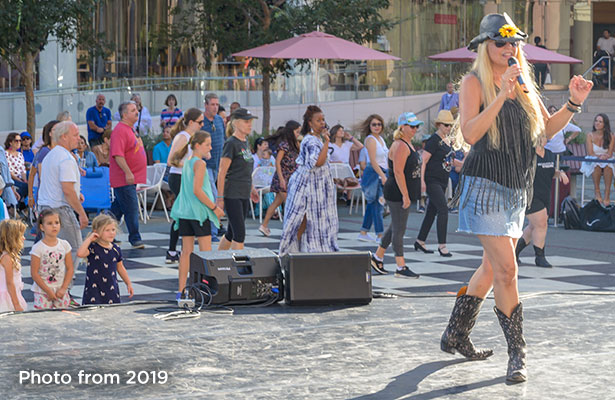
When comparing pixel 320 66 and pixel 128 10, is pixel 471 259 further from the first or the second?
pixel 128 10

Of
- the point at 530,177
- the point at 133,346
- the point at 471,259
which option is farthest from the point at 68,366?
the point at 471,259

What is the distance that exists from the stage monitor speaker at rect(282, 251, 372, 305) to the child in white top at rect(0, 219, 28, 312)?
189 centimetres

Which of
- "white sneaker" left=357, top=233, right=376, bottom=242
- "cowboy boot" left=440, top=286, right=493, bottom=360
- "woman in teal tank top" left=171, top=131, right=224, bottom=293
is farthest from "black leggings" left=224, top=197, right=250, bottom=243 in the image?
"cowboy boot" left=440, top=286, right=493, bottom=360

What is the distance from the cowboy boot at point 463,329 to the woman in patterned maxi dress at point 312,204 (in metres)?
4.03

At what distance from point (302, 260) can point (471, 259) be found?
5283 mm

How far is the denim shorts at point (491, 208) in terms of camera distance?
593 cm

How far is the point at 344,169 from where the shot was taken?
17.4 meters

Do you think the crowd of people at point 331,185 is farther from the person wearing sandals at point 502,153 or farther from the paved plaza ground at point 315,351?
the paved plaza ground at point 315,351

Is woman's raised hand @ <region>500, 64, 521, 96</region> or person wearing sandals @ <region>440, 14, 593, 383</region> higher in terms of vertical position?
woman's raised hand @ <region>500, 64, 521, 96</region>

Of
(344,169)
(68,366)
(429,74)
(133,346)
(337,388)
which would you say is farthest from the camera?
(429,74)

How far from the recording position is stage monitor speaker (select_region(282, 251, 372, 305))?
309 inches

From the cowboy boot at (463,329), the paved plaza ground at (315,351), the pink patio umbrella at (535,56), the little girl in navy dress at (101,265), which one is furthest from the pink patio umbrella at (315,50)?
the cowboy boot at (463,329)

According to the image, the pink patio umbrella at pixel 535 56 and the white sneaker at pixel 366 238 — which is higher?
the pink patio umbrella at pixel 535 56

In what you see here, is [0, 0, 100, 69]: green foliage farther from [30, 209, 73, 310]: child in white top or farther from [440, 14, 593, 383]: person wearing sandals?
[440, 14, 593, 383]: person wearing sandals
